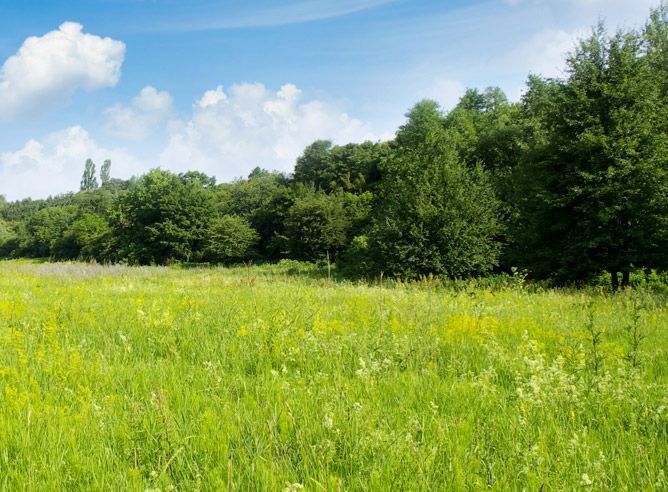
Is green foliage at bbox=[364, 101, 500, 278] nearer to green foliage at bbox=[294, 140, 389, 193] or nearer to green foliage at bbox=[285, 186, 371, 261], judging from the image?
green foliage at bbox=[285, 186, 371, 261]

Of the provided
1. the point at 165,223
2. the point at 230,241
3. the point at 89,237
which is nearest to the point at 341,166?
the point at 230,241

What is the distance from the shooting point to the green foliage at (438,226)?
20281mm

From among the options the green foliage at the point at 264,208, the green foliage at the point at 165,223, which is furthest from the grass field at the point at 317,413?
the green foliage at the point at 165,223

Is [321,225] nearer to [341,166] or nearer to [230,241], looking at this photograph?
[230,241]

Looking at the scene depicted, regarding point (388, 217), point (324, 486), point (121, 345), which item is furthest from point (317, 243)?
point (324, 486)

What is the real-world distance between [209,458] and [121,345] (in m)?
3.01

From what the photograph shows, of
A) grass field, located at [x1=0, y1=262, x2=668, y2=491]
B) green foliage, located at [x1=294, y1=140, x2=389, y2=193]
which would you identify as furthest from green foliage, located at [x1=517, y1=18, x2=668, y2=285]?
green foliage, located at [x1=294, y1=140, x2=389, y2=193]

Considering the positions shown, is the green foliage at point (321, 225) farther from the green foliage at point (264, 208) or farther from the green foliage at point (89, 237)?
the green foliage at point (89, 237)

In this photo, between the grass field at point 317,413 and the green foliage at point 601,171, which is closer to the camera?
the grass field at point 317,413

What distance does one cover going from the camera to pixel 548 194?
50.8 feet

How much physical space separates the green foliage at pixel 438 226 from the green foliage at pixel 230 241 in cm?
3080

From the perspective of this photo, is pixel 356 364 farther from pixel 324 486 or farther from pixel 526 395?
pixel 324 486

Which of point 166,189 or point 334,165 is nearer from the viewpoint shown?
point 166,189

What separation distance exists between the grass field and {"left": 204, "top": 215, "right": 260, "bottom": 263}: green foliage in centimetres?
4569
